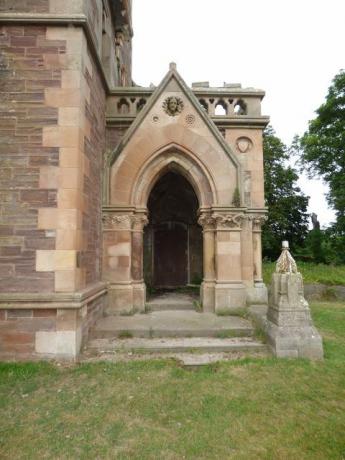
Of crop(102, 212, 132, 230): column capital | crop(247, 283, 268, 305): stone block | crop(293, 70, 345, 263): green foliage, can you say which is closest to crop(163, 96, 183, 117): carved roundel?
crop(102, 212, 132, 230): column capital

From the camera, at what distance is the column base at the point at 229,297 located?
678 centimetres

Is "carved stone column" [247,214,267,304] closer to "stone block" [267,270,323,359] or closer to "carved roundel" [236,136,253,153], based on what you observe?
"carved roundel" [236,136,253,153]

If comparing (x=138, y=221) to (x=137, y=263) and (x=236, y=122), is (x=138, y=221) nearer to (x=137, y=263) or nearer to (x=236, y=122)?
(x=137, y=263)

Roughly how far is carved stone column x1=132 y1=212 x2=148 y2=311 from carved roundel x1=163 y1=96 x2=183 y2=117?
96.6 inches

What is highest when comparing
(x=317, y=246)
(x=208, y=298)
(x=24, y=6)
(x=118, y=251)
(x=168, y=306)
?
(x=24, y=6)

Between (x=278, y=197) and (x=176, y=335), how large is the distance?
19.8 metres

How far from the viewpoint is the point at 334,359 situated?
4785 millimetres

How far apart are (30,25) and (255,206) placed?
5.77 meters

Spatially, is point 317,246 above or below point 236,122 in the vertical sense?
below

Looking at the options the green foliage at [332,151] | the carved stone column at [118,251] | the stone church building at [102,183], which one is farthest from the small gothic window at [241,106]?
the green foliage at [332,151]

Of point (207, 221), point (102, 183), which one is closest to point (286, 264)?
point (207, 221)

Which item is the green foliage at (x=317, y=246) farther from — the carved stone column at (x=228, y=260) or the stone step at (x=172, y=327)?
the stone step at (x=172, y=327)

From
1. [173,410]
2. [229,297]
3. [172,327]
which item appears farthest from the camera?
[229,297]

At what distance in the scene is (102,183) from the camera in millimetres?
7008
